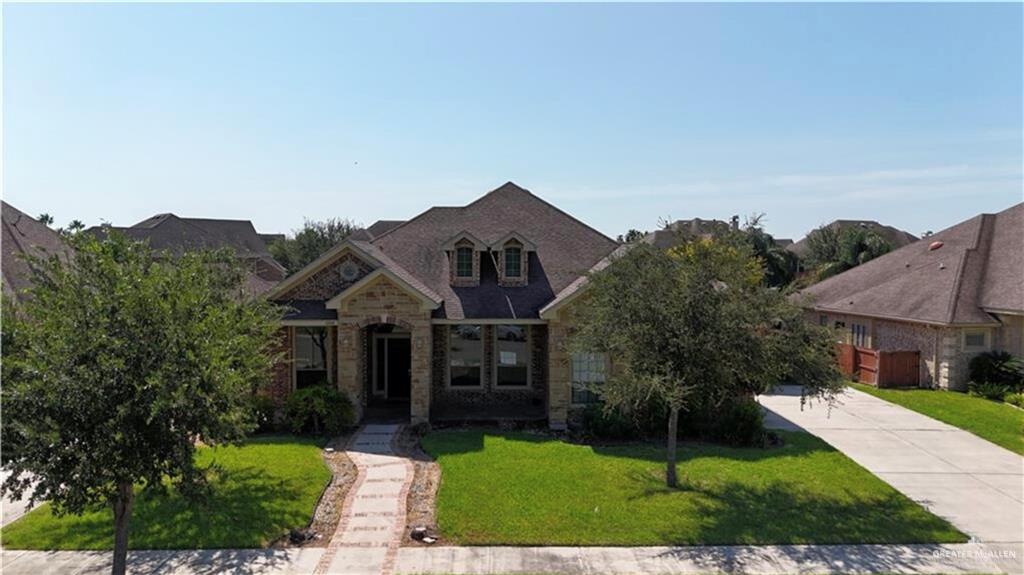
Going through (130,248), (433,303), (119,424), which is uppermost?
(130,248)

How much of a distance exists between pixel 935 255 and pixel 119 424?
104 feet

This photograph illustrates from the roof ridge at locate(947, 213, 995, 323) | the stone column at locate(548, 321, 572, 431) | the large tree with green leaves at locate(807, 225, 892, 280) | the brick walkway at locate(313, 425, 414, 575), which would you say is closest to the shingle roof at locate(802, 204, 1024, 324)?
the roof ridge at locate(947, 213, 995, 323)

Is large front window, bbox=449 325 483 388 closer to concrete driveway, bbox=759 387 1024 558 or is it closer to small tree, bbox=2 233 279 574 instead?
concrete driveway, bbox=759 387 1024 558

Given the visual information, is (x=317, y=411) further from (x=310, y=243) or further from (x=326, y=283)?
(x=310, y=243)

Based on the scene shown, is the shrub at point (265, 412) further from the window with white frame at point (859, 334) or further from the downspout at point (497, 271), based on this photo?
the window with white frame at point (859, 334)

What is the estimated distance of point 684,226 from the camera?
1385cm

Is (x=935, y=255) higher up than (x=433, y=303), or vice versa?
(x=935, y=255)

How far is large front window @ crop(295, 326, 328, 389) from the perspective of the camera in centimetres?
1877

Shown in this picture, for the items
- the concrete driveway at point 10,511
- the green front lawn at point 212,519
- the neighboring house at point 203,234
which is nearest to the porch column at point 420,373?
the green front lawn at point 212,519

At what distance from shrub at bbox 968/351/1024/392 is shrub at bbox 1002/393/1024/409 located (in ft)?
1.75

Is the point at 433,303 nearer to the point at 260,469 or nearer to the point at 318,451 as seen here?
the point at 318,451

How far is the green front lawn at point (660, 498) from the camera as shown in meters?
10.7

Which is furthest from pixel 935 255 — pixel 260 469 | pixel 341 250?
pixel 260 469

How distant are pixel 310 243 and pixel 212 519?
45.9 meters
